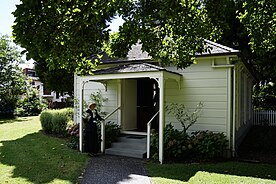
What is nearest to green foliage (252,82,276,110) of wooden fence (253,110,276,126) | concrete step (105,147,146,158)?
wooden fence (253,110,276,126)

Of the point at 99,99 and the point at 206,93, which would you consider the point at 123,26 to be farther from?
the point at 99,99

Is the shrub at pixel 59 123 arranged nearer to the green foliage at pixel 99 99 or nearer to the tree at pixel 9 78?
the green foliage at pixel 99 99

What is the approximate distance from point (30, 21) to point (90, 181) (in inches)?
149

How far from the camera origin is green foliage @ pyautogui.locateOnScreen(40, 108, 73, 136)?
13023 millimetres

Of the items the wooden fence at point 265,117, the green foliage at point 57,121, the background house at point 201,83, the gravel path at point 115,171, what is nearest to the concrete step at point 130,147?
the gravel path at point 115,171

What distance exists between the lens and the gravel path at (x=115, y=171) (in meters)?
6.03

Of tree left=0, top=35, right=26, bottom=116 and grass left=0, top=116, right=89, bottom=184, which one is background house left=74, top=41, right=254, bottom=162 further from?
tree left=0, top=35, right=26, bottom=116

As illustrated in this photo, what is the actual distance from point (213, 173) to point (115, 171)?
2559 millimetres

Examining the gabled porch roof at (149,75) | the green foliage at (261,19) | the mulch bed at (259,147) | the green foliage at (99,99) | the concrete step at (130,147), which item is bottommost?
the mulch bed at (259,147)

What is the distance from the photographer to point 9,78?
21391 mm

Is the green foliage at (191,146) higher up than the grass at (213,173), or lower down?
higher up

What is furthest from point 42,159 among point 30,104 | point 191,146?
point 30,104

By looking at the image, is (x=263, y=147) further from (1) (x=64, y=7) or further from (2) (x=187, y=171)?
(1) (x=64, y=7)

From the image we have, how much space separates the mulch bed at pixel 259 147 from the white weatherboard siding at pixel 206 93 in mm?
1625
